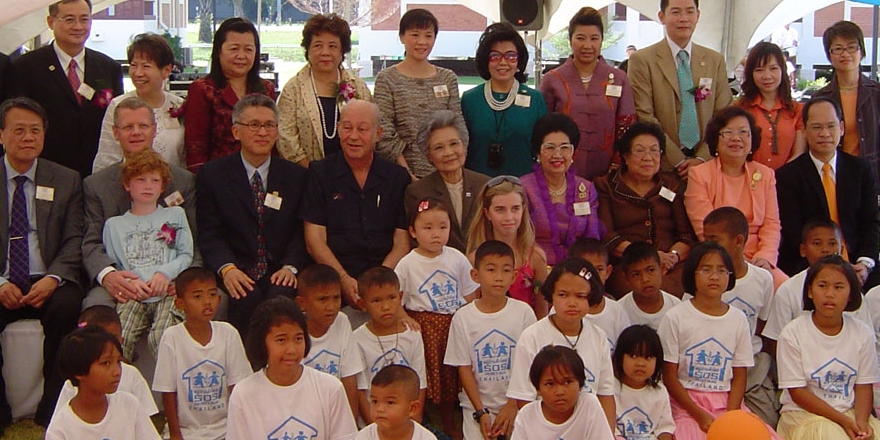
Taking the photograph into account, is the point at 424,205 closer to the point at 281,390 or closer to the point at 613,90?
the point at 281,390

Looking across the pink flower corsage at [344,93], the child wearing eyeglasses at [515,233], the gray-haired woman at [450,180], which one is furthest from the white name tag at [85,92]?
the child wearing eyeglasses at [515,233]

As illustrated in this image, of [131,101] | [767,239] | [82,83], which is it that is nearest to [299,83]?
[131,101]

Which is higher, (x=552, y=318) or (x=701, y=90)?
(x=701, y=90)

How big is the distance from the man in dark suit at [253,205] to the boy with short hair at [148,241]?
14 cm

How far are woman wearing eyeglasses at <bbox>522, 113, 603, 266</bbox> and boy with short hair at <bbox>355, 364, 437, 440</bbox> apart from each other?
162 cm

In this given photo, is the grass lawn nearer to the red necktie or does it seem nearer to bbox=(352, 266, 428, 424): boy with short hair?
bbox=(352, 266, 428, 424): boy with short hair

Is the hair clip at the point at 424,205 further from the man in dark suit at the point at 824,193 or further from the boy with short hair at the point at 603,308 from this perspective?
the man in dark suit at the point at 824,193

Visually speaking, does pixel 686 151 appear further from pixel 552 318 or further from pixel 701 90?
pixel 552 318

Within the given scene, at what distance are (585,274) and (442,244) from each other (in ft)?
2.52

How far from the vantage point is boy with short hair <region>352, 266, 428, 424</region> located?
3912mm

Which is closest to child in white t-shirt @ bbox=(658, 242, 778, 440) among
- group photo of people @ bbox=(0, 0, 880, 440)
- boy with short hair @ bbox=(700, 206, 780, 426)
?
group photo of people @ bbox=(0, 0, 880, 440)

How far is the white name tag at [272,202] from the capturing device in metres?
4.50

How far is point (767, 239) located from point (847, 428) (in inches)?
46.2

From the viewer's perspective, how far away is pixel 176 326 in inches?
150
